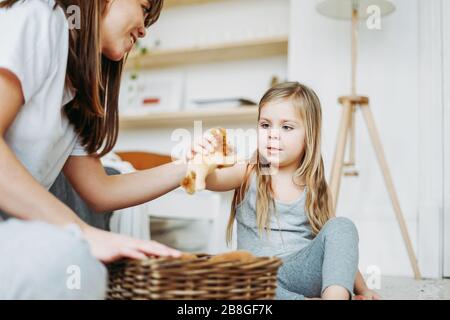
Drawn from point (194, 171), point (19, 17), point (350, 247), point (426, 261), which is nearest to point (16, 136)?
point (19, 17)

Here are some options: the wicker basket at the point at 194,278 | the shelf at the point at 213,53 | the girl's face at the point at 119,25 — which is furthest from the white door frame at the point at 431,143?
the wicker basket at the point at 194,278

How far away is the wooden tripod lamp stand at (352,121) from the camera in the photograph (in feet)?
6.14

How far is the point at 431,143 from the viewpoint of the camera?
2139 millimetres

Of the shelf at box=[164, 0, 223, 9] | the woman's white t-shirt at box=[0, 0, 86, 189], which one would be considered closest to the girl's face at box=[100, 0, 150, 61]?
the woman's white t-shirt at box=[0, 0, 86, 189]

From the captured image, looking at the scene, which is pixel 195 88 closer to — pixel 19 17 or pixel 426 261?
pixel 426 261

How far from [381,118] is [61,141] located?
1.65 m

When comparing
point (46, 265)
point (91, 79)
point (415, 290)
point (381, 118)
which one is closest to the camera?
point (46, 265)

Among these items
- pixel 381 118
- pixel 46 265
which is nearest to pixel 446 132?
pixel 381 118

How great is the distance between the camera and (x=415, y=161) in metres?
2.25

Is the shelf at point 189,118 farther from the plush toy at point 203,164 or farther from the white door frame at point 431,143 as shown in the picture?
the plush toy at point 203,164

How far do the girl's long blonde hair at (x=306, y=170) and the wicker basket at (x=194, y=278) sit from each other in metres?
0.51

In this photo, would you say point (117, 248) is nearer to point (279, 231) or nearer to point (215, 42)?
point (279, 231)

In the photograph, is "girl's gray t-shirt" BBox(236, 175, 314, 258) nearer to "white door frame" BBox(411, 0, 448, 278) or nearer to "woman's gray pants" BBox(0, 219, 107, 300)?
"woman's gray pants" BBox(0, 219, 107, 300)

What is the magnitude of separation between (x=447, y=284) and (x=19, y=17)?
1.42m
